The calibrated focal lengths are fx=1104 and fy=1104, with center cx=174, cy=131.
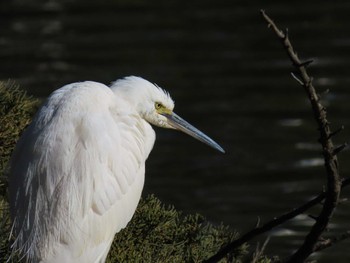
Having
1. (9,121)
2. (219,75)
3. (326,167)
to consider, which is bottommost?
(219,75)

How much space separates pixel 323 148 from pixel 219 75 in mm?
9264

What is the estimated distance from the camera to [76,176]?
181 inches

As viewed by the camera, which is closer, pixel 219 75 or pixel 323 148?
pixel 323 148

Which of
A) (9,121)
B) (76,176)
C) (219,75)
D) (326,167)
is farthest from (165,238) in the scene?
(219,75)

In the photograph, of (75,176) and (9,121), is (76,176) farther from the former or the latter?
(9,121)

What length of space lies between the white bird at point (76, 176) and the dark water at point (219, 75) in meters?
3.82

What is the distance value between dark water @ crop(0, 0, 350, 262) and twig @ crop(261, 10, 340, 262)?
204 inches

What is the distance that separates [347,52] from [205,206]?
384 cm

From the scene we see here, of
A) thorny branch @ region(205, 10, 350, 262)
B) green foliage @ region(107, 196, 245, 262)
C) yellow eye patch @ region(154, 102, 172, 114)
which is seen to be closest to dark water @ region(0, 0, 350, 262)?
yellow eye patch @ region(154, 102, 172, 114)

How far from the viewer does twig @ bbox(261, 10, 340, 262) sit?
3.12 metres

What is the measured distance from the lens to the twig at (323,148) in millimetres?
3115

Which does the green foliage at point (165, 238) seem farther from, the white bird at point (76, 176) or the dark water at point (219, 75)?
the dark water at point (219, 75)

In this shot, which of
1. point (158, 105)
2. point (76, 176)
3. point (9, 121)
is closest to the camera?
point (76, 176)

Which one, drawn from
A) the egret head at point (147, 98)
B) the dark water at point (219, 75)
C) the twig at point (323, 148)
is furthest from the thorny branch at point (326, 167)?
the dark water at point (219, 75)
